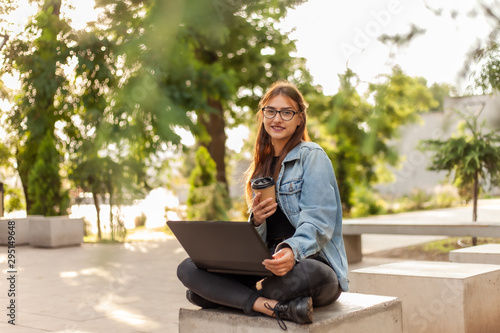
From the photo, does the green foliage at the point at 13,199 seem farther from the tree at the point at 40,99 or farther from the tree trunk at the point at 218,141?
the tree trunk at the point at 218,141

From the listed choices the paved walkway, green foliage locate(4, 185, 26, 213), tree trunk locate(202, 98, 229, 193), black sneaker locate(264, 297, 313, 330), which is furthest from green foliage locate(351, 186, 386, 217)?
black sneaker locate(264, 297, 313, 330)

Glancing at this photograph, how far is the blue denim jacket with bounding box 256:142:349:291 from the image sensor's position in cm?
272

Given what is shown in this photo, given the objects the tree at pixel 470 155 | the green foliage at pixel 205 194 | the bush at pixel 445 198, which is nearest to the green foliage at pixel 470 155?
the tree at pixel 470 155

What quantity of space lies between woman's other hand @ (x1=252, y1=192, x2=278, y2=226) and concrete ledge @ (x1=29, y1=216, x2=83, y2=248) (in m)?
10.1

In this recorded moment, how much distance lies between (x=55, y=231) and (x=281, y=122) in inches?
399

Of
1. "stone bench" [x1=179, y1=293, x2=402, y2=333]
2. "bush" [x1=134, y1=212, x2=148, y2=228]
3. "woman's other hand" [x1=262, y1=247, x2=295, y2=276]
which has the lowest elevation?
"bush" [x1=134, y1=212, x2=148, y2=228]

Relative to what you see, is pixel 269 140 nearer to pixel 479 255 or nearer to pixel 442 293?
pixel 442 293

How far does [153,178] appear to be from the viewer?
15.3 metres

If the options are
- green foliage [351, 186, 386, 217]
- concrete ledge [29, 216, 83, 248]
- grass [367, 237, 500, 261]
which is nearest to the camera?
grass [367, 237, 500, 261]

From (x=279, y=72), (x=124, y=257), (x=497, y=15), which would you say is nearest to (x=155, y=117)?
(x=124, y=257)

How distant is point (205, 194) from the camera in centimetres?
1530

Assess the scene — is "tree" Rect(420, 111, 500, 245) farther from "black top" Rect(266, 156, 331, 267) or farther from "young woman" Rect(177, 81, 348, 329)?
"black top" Rect(266, 156, 331, 267)

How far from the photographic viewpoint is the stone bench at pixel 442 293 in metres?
3.89

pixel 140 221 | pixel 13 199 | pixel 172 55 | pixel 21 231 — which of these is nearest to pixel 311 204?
pixel 172 55
